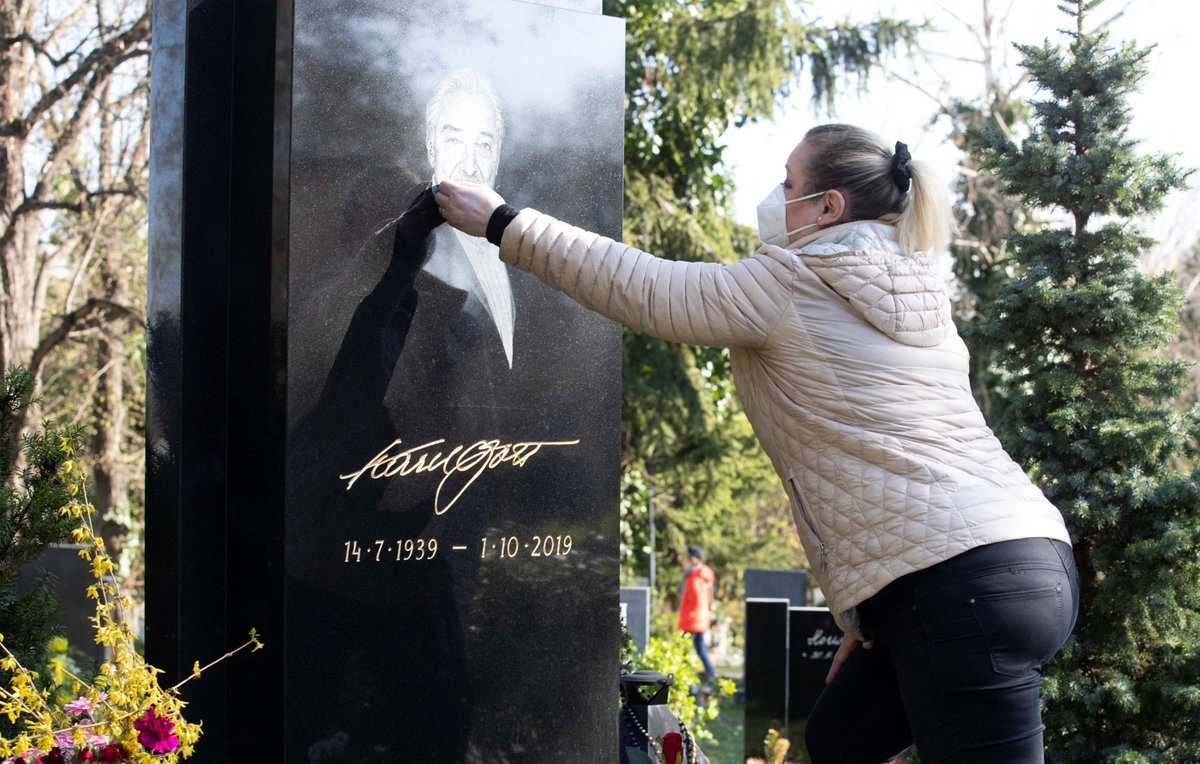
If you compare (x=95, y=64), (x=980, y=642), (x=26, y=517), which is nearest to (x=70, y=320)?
(x=95, y=64)

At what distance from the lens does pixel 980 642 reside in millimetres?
2168

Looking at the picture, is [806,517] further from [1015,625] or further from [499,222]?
[499,222]

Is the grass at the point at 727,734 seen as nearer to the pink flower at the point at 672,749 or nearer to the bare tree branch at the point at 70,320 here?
the pink flower at the point at 672,749

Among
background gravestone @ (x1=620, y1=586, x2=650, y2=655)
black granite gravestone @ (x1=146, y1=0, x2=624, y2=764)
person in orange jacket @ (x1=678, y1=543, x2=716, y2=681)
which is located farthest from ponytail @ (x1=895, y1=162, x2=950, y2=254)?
person in orange jacket @ (x1=678, y1=543, x2=716, y2=681)

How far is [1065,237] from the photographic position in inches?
198

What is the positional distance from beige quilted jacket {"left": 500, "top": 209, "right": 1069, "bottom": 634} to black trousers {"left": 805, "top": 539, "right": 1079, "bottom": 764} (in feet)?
0.17

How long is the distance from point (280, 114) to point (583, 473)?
45.7 inches

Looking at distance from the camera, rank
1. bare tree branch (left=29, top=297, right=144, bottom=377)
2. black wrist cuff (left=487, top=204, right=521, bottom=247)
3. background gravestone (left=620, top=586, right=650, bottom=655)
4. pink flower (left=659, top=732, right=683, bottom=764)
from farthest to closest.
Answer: bare tree branch (left=29, top=297, right=144, bottom=377) → background gravestone (left=620, top=586, right=650, bottom=655) → pink flower (left=659, top=732, right=683, bottom=764) → black wrist cuff (left=487, top=204, right=521, bottom=247)

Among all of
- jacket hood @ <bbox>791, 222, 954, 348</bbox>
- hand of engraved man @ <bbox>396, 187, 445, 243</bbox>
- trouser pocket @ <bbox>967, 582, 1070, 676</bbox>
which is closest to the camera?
trouser pocket @ <bbox>967, 582, 1070, 676</bbox>

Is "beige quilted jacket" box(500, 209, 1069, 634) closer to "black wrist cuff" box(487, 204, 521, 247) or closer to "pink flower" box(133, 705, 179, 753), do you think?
"black wrist cuff" box(487, 204, 521, 247)

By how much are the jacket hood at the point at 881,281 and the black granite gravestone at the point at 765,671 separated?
541 cm

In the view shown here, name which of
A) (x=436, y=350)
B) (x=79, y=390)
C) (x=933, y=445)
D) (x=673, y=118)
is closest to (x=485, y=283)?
(x=436, y=350)
